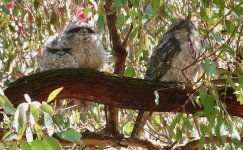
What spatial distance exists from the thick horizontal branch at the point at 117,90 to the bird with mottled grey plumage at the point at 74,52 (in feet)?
2.61

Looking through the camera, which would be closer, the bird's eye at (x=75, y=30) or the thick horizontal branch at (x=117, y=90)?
the thick horizontal branch at (x=117, y=90)

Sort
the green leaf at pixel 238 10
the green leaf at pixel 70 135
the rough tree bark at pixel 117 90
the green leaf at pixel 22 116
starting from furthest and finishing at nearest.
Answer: the rough tree bark at pixel 117 90, the green leaf at pixel 238 10, the green leaf at pixel 70 135, the green leaf at pixel 22 116

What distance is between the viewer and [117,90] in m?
2.94

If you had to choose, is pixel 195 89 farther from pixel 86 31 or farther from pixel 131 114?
pixel 131 114

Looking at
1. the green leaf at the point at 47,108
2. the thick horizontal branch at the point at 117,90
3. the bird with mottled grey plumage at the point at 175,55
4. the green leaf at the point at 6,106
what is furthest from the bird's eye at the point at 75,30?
the green leaf at the point at 47,108

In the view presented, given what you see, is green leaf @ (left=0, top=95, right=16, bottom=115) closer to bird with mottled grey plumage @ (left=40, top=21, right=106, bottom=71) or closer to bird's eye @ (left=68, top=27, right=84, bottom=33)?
bird with mottled grey plumage @ (left=40, top=21, right=106, bottom=71)

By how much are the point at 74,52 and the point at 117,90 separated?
3.08 feet

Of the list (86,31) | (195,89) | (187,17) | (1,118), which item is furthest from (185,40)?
(1,118)

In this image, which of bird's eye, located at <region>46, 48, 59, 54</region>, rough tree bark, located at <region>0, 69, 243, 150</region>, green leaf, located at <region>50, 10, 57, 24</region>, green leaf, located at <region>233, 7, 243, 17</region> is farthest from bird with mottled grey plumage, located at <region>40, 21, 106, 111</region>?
green leaf, located at <region>233, 7, 243, 17</region>

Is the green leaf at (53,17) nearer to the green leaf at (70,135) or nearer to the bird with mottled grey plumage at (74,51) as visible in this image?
the bird with mottled grey plumage at (74,51)

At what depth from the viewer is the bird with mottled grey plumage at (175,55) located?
3715 millimetres

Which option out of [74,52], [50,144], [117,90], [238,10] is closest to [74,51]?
[74,52]

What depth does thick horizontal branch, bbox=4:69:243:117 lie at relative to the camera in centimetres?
290

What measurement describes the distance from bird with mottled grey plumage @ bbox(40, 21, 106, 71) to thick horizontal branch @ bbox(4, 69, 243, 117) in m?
0.80
